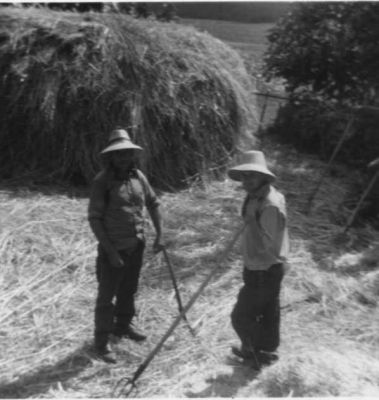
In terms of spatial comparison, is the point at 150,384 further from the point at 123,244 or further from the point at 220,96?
the point at 220,96

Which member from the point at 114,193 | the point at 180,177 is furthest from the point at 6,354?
the point at 180,177

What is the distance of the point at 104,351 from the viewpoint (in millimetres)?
3777

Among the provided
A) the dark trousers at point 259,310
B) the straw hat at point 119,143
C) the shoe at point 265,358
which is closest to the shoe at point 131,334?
the dark trousers at point 259,310

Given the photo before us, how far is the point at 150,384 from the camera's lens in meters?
3.54

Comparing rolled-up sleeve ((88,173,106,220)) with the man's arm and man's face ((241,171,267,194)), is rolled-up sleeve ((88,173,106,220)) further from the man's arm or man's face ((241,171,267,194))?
man's face ((241,171,267,194))

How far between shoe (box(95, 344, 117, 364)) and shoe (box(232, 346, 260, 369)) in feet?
2.69

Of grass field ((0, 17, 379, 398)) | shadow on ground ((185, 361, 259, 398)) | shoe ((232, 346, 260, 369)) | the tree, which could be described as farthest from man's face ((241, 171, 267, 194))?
the tree

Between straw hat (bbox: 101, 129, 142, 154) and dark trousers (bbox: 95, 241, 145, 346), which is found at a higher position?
straw hat (bbox: 101, 129, 142, 154)

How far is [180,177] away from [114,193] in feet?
12.8

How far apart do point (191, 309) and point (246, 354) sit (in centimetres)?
87

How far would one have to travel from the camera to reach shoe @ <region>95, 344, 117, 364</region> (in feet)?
12.2

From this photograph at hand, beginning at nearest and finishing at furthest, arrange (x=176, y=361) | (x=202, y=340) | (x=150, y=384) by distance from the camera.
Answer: (x=150, y=384) < (x=176, y=361) < (x=202, y=340)

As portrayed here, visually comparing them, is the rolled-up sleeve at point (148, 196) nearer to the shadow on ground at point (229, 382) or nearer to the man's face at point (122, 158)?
the man's face at point (122, 158)

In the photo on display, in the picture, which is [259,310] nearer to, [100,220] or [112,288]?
[112,288]
